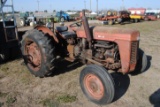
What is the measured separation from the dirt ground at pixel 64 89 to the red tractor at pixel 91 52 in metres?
0.26

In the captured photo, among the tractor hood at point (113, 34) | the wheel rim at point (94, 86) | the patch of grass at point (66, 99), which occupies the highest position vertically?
the tractor hood at point (113, 34)

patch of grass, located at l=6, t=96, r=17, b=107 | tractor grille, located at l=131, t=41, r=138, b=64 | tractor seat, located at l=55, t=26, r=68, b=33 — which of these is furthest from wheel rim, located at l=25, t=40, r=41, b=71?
A: tractor grille, located at l=131, t=41, r=138, b=64

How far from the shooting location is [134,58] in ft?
14.6

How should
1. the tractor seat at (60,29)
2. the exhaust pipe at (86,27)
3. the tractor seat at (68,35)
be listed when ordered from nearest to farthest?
the exhaust pipe at (86,27) < the tractor seat at (68,35) < the tractor seat at (60,29)

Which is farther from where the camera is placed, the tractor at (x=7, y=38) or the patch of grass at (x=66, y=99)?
the tractor at (x=7, y=38)

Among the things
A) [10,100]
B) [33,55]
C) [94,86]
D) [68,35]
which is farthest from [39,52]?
[94,86]

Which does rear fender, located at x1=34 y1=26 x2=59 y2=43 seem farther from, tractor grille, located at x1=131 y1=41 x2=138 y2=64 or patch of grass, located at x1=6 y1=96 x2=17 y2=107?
tractor grille, located at x1=131 y1=41 x2=138 y2=64

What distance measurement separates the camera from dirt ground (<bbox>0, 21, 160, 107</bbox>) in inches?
161

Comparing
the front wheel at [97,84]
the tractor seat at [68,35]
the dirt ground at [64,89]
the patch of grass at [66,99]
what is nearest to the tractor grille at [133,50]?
the dirt ground at [64,89]

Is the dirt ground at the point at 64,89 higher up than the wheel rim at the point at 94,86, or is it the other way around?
the wheel rim at the point at 94,86

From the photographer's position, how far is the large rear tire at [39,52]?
4897 millimetres

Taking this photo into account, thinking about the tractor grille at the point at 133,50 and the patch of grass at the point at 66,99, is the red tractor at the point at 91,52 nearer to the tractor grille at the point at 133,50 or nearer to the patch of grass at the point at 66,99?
the tractor grille at the point at 133,50

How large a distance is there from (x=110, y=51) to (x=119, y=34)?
0.48m

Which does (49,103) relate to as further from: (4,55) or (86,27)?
(4,55)
